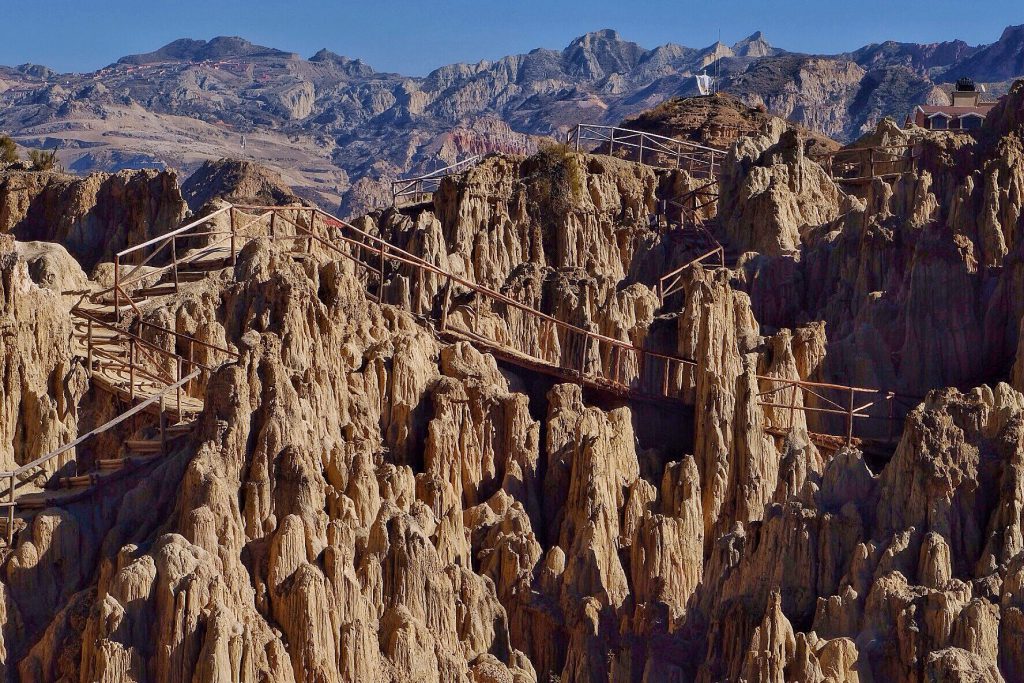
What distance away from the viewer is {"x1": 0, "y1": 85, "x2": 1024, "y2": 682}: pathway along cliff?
136ft

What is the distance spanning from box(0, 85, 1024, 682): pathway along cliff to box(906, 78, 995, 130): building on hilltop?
23493 millimetres

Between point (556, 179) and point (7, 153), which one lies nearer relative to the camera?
point (556, 179)

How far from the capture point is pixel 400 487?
163 ft

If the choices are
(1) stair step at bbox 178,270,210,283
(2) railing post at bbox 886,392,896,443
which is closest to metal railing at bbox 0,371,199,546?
(1) stair step at bbox 178,270,210,283

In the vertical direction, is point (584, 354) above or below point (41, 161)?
below

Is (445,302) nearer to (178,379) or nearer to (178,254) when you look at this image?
(178,254)

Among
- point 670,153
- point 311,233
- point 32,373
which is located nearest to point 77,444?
point 32,373

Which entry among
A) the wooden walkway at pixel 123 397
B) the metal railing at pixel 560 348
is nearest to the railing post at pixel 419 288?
the metal railing at pixel 560 348

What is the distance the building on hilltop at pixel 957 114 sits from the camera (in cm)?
9850

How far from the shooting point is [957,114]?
101625mm

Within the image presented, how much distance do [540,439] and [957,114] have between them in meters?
50.6

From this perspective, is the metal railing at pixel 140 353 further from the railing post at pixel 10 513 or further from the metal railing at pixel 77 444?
the railing post at pixel 10 513

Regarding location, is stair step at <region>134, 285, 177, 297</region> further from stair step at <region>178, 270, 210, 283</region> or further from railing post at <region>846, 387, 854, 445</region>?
railing post at <region>846, 387, 854, 445</region>

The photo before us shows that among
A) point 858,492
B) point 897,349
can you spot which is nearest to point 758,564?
point 858,492
